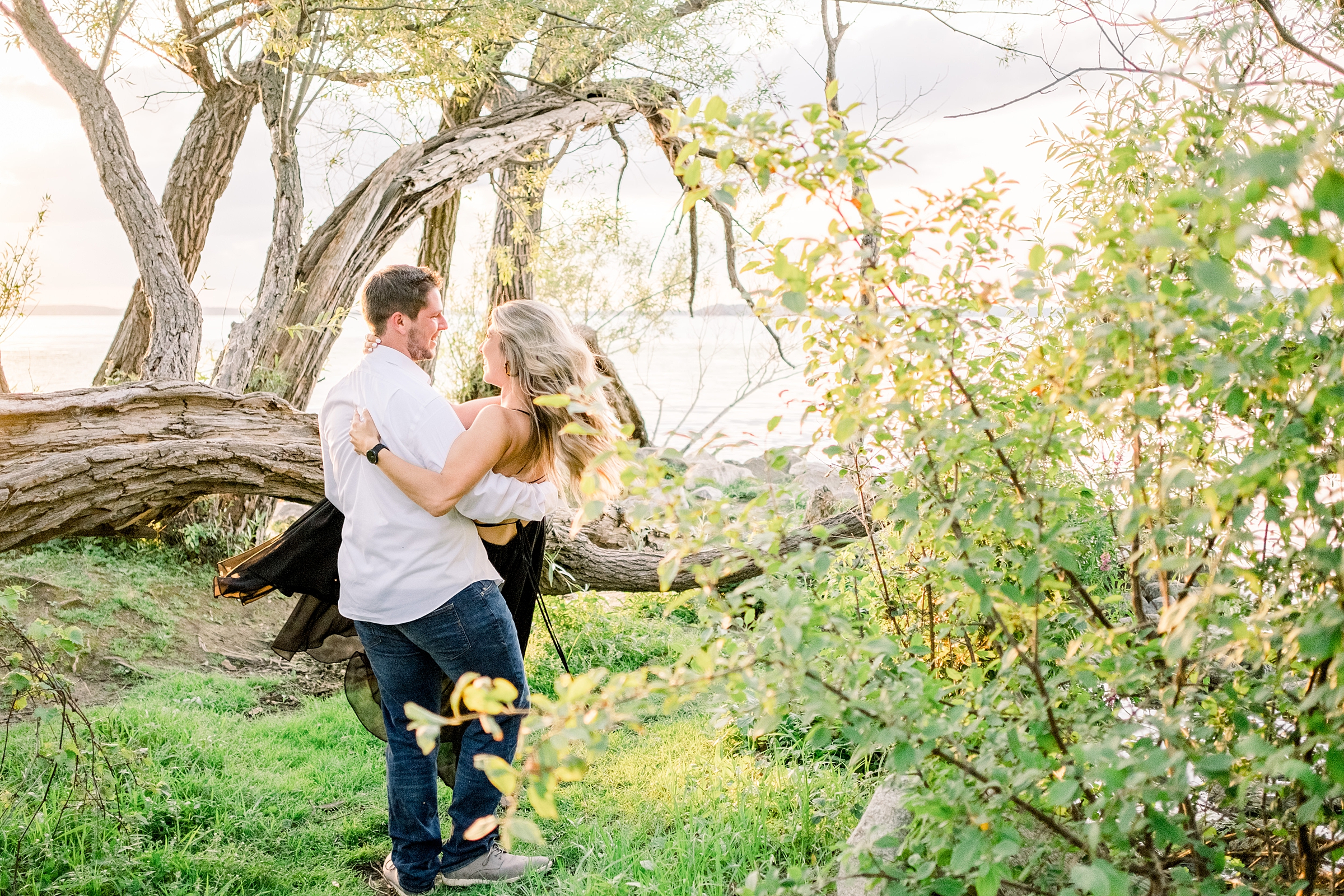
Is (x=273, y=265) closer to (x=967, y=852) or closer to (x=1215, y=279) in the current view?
(x=967, y=852)

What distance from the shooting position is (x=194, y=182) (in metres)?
7.30

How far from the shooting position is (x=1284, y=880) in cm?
199

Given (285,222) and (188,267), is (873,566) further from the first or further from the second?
(188,267)

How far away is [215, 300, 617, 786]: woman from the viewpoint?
277 cm

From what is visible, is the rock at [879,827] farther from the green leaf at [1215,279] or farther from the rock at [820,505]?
the rock at [820,505]

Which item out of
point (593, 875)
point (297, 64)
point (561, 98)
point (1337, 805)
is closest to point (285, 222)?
point (297, 64)

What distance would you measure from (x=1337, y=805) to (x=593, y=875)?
204 centimetres

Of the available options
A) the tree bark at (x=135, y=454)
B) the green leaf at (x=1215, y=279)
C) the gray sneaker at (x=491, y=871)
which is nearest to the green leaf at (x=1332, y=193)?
the green leaf at (x=1215, y=279)

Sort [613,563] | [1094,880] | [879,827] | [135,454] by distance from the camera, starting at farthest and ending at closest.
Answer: [613,563], [135,454], [879,827], [1094,880]

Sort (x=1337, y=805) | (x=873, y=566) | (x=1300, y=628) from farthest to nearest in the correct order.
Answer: (x=873, y=566) → (x=1337, y=805) → (x=1300, y=628)

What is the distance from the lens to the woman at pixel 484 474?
2768 millimetres

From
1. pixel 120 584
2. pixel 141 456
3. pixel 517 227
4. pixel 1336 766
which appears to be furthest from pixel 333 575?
pixel 517 227

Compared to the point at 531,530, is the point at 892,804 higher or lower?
lower

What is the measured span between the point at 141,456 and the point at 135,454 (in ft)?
0.10
